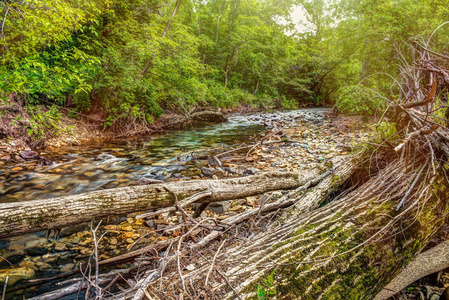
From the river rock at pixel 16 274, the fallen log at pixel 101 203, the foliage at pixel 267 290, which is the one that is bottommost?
the river rock at pixel 16 274

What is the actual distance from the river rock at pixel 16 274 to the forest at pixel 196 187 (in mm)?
14

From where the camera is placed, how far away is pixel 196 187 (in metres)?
2.60

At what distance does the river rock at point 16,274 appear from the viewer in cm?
219

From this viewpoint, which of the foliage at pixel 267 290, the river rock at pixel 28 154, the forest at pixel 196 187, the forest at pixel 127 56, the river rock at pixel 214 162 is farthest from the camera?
the river rock at pixel 28 154

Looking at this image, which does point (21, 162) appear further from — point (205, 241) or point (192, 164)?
point (205, 241)

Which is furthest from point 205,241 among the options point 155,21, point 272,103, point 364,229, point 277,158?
point 272,103

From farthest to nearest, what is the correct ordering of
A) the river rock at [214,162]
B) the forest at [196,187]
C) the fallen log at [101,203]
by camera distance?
the river rock at [214,162] < the fallen log at [101,203] < the forest at [196,187]

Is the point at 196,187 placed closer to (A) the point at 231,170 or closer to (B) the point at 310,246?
(B) the point at 310,246

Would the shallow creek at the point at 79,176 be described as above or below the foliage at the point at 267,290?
below

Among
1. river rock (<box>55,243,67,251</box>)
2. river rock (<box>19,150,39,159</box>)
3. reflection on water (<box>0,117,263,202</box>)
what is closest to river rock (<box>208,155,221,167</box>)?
reflection on water (<box>0,117,263,202</box>)

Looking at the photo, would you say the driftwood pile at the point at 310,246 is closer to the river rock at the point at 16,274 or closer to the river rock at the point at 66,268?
the river rock at the point at 66,268

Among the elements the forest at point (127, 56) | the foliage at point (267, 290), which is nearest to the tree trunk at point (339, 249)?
the foliage at point (267, 290)

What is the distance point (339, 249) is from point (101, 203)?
6.94ft

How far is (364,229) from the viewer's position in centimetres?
175
